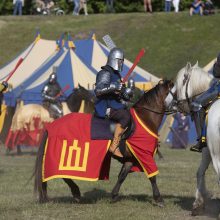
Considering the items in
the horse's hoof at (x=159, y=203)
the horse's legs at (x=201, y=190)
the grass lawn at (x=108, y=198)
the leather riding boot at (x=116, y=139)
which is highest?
the leather riding boot at (x=116, y=139)

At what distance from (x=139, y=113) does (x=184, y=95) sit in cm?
75

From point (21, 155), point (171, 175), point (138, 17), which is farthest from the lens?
Answer: point (138, 17)

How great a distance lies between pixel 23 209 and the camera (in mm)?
9375

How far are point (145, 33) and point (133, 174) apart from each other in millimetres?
22946

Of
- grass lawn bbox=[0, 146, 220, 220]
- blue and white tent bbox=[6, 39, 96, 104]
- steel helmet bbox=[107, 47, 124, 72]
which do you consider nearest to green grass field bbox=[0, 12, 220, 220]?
grass lawn bbox=[0, 146, 220, 220]

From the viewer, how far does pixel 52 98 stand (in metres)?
19.5

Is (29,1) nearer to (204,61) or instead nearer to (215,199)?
(204,61)

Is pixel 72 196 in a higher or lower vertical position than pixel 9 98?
lower

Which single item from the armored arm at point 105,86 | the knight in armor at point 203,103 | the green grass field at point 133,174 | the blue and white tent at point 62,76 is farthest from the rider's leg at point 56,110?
the knight in armor at point 203,103

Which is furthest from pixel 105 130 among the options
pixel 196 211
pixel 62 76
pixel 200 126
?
pixel 62 76

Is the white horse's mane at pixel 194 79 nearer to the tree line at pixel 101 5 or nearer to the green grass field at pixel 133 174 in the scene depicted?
the green grass field at pixel 133 174

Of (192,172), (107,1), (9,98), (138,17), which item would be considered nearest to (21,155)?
(9,98)

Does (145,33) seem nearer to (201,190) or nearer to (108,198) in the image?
(108,198)

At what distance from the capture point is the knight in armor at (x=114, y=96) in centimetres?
941
